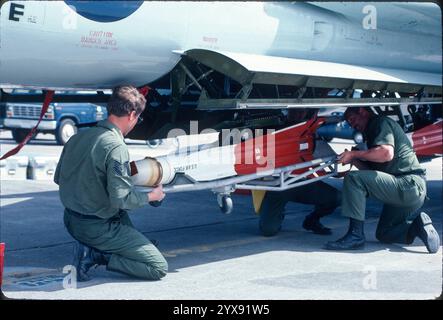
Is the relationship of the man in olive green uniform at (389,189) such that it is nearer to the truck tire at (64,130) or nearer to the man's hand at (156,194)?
the man's hand at (156,194)

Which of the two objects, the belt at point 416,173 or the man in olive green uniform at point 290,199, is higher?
the belt at point 416,173

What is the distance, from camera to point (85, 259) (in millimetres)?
5172

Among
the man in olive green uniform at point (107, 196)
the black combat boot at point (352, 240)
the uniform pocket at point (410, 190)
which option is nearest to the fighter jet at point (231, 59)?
the man in olive green uniform at point (107, 196)

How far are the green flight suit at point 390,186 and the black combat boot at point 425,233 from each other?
0.34 ft

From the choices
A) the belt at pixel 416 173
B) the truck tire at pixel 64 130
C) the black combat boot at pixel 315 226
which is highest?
the belt at pixel 416 173

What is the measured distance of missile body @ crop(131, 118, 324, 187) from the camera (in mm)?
→ 5492

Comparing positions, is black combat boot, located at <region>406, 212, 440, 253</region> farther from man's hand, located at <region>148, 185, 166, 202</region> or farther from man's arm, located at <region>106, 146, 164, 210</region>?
man's arm, located at <region>106, 146, 164, 210</region>

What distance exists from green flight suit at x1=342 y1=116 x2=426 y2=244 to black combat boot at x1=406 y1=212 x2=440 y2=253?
0.10 m

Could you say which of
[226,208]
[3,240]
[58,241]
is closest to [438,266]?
[226,208]

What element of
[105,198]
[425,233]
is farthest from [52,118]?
[105,198]

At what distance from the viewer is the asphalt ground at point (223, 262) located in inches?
195

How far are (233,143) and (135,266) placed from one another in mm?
1771

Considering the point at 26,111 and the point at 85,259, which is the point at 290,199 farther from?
the point at 26,111

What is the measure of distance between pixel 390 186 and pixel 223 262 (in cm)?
177
